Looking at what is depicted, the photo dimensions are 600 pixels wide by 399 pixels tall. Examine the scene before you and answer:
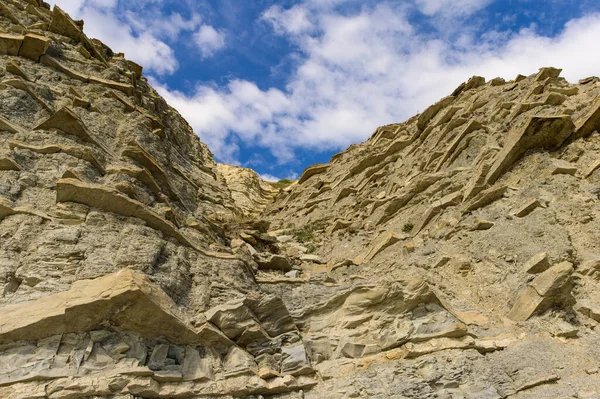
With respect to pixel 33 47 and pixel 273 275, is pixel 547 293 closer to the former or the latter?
pixel 273 275

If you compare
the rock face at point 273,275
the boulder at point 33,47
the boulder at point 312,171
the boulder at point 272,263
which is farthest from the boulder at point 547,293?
the boulder at point 312,171

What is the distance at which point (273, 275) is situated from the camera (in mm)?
10672

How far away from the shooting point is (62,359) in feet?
17.9

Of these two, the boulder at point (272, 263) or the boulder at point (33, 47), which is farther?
the boulder at point (33, 47)

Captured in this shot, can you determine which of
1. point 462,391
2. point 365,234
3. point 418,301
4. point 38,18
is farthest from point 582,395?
point 38,18

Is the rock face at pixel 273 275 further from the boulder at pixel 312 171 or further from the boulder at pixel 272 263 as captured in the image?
the boulder at pixel 312 171

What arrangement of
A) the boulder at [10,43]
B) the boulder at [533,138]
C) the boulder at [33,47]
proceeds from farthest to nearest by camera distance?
the boulder at [33,47]
the boulder at [10,43]
the boulder at [533,138]

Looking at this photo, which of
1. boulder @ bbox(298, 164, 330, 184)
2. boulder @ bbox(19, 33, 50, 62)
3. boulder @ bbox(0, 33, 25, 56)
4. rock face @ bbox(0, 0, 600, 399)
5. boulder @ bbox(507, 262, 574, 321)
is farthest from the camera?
boulder @ bbox(298, 164, 330, 184)

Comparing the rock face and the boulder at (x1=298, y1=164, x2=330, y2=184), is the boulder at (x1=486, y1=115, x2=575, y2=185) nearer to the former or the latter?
the rock face

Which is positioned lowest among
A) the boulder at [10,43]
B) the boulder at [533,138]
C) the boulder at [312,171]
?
the boulder at [533,138]

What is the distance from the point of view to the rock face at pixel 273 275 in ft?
19.1

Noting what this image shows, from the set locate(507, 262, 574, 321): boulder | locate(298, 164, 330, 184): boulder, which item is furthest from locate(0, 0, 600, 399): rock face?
locate(298, 164, 330, 184): boulder

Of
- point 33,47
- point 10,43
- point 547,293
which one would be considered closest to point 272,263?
point 547,293

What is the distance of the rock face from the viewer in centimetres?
582
